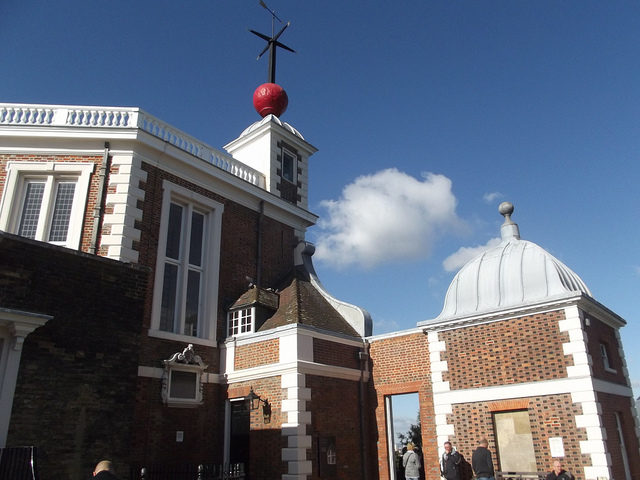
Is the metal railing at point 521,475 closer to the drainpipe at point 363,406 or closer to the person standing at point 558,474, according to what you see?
the person standing at point 558,474

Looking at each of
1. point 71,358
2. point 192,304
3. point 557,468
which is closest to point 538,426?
point 557,468

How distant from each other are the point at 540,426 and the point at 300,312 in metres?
6.69

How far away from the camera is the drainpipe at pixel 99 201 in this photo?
43.5 ft

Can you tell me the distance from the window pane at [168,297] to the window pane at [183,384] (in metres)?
1.33

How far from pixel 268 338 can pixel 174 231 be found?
433cm

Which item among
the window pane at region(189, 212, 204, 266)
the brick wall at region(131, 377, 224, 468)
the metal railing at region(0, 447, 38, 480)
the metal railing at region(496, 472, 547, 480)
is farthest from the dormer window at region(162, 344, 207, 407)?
the metal railing at region(496, 472, 547, 480)

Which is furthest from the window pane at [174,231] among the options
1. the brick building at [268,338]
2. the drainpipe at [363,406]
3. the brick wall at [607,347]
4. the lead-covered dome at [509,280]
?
the brick wall at [607,347]

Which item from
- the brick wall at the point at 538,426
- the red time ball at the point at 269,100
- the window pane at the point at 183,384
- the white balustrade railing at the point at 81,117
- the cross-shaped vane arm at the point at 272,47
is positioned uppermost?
the cross-shaped vane arm at the point at 272,47

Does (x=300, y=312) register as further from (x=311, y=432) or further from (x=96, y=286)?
(x=96, y=286)

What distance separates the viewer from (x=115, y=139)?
14305 mm

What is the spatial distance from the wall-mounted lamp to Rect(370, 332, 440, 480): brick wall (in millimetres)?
3564

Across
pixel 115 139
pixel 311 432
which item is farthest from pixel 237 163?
pixel 311 432

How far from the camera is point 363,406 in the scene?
1518 centimetres

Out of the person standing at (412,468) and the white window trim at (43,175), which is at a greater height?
the white window trim at (43,175)
